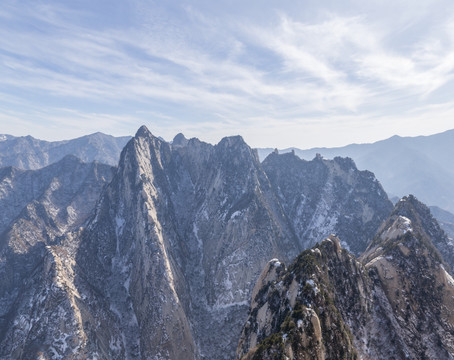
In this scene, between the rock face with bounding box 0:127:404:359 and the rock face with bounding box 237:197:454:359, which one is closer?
the rock face with bounding box 237:197:454:359

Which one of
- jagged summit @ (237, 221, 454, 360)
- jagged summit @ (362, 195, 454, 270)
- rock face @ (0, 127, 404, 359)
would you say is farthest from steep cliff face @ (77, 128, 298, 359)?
jagged summit @ (362, 195, 454, 270)

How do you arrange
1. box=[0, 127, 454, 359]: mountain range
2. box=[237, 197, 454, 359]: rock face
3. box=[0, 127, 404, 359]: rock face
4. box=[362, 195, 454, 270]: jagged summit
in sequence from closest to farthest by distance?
box=[237, 197, 454, 359]: rock face < box=[0, 127, 454, 359]: mountain range < box=[0, 127, 404, 359]: rock face < box=[362, 195, 454, 270]: jagged summit

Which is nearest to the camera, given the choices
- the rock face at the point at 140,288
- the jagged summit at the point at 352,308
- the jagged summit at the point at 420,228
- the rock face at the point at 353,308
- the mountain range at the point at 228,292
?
the jagged summit at the point at 352,308

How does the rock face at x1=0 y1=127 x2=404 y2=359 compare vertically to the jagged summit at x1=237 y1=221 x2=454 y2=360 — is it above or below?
below

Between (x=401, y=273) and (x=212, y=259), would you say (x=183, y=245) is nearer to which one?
(x=212, y=259)

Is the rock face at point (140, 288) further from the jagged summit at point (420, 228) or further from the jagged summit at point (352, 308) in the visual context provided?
the jagged summit at point (352, 308)

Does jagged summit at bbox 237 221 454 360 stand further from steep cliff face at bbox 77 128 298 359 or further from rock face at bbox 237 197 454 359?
steep cliff face at bbox 77 128 298 359

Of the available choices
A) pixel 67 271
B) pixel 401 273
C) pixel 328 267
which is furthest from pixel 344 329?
pixel 67 271

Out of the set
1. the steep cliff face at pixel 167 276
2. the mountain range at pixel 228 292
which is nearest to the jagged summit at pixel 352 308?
the mountain range at pixel 228 292
